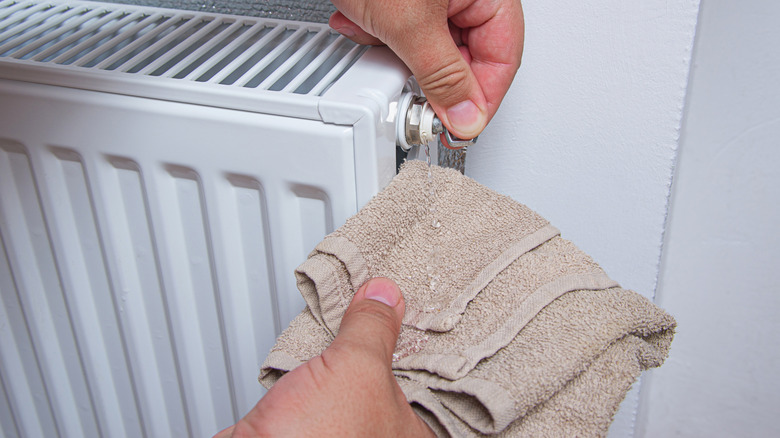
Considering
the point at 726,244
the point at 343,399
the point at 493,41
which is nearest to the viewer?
the point at 343,399

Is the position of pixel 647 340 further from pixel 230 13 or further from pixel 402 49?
pixel 230 13

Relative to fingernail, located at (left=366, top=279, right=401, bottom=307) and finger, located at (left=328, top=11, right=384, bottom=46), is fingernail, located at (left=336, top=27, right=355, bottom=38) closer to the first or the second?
finger, located at (left=328, top=11, right=384, bottom=46)

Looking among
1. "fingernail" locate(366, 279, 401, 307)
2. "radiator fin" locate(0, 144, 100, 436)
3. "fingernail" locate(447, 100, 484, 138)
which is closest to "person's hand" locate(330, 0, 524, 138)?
"fingernail" locate(447, 100, 484, 138)

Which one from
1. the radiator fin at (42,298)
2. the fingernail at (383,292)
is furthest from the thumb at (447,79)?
the radiator fin at (42,298)

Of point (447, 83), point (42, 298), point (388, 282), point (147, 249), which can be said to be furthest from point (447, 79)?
point (42, 298)

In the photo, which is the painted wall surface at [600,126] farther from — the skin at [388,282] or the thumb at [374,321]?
the thumb at [374,321]

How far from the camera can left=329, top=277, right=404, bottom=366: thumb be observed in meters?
0.32

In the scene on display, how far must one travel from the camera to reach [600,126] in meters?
0.47

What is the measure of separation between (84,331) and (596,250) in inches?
15.4

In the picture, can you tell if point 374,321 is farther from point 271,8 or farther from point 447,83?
point 271,8

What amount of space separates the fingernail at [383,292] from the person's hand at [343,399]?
0.02 m

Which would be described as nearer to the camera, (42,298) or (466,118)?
(466,118)

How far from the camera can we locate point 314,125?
357 mm

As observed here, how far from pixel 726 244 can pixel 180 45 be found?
445 millimetres
